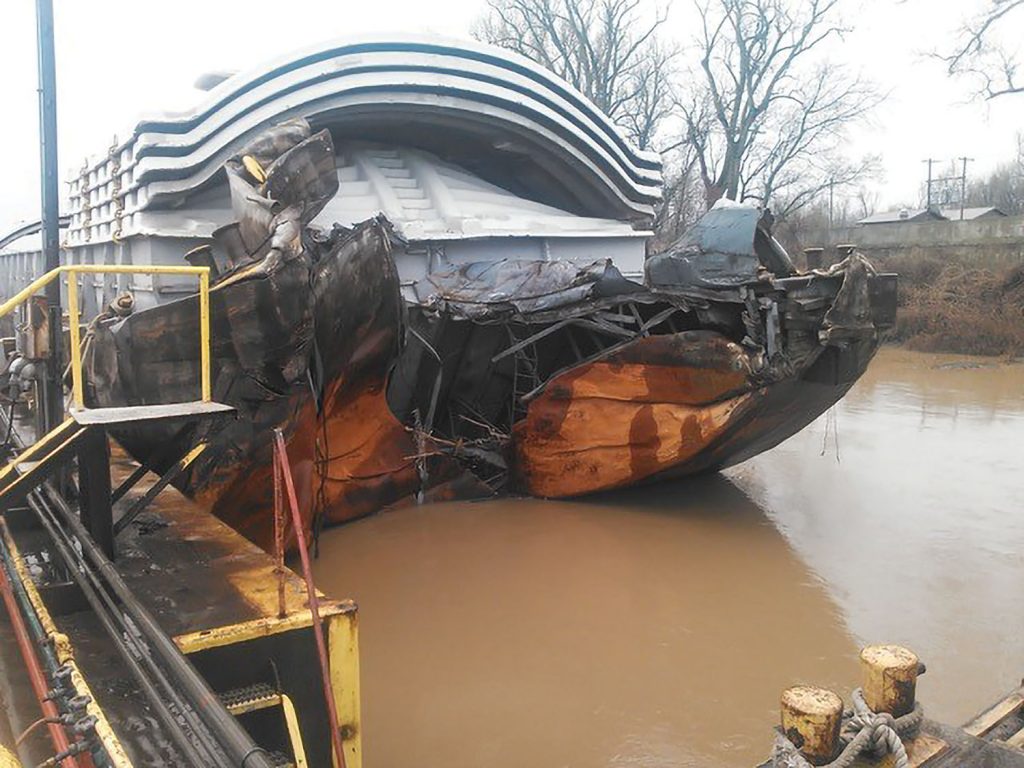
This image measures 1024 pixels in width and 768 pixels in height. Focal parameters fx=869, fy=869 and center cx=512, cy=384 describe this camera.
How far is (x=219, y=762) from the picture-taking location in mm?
2342

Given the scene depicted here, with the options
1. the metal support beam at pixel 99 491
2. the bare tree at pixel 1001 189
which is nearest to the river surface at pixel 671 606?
the metal support beam at pixel 99 491

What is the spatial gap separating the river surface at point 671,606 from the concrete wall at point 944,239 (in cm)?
1577

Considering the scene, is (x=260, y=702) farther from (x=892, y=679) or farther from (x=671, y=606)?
(x=671, y=606)

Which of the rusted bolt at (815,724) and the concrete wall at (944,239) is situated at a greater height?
the concrete wall at (944,239)

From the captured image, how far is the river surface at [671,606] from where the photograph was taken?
185 inches

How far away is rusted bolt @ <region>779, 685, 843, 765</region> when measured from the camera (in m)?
2.42

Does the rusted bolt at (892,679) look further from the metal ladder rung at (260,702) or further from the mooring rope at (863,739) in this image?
the metal ladder rung at (260,702)

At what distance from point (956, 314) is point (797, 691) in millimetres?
21030

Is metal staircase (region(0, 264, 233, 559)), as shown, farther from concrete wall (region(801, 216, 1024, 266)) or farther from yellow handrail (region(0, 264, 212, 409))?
concrete wall (region(801, 216, 1024, 266))

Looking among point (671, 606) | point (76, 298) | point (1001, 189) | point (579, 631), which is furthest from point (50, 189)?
point (1001, 189)

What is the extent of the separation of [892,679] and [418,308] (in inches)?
235

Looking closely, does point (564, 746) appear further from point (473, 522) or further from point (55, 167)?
point (55, 167)

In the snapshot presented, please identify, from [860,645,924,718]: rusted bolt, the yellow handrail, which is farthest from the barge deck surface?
[860,645,924,718]: rusted bolt

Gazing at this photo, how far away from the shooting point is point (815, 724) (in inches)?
95.4
